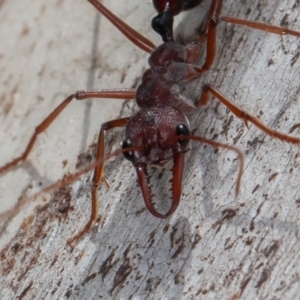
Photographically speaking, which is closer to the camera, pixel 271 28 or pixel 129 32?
pixel 271 28

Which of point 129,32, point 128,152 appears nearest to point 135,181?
point 128,152

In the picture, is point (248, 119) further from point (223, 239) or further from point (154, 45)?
point (154, 45)

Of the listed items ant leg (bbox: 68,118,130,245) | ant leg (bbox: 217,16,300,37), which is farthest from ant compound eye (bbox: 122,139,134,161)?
ant leg (bbox: 217,16,300,37)

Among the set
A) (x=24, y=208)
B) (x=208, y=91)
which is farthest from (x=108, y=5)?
(x=24, y=208)

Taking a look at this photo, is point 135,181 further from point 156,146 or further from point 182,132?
point 182,132

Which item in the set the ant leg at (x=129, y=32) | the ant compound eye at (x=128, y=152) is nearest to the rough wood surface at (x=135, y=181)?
the ant leg at (x=129, y=32)

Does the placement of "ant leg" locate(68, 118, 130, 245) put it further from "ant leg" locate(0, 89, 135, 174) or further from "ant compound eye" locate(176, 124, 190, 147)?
"ant compound eye" locate(176, 124, 190, 147)
